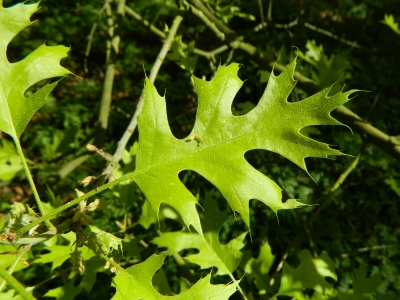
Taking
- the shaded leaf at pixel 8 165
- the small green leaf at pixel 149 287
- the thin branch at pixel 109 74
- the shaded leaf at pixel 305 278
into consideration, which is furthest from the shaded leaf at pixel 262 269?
the shaded leaf at pixel 8 165

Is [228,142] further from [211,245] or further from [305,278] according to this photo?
[305,278]

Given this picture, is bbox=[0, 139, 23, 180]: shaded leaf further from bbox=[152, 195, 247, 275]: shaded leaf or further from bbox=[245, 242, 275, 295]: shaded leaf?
bbox=[245, 242, 275, 295]: shaded leaf

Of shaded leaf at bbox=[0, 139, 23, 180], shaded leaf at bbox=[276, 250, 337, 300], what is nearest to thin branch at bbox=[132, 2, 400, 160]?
shaded leaf at bbox=[276, 250, 337, 300]

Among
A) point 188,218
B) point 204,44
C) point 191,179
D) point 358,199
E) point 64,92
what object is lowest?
point 358,199

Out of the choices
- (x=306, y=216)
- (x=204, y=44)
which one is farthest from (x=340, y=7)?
(x=306, y=216)

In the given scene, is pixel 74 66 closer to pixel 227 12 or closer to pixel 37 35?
pixel 37 35
